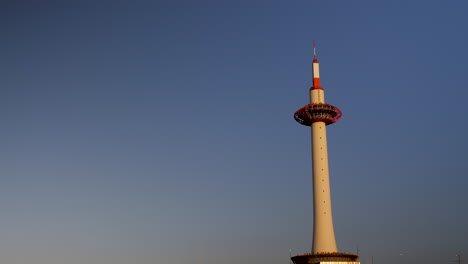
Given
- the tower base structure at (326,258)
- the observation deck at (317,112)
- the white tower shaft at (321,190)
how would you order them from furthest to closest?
the observation deck at (317,112), the white tower shaft at (321,190), the tower base structure at (326,258)

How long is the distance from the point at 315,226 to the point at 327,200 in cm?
817

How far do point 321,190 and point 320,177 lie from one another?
3.81m

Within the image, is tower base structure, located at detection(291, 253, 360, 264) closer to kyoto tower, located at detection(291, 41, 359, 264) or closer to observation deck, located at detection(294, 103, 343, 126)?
kyoto tower, located at detection(291, 41, 359, 264)

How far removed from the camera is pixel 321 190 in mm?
164125

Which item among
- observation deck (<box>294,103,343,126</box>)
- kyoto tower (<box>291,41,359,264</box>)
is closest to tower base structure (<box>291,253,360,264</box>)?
kyoto tower (<box>291,41,359,264</box>)

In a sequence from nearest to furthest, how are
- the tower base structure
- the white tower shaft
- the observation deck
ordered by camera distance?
the tower base structure < the white tower shaft < the observation deck

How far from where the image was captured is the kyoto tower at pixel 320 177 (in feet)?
517

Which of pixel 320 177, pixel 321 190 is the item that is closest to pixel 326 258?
pixel 321 190

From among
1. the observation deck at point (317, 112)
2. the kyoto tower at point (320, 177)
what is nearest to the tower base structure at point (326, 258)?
the kyoto tower at point (320, 177)

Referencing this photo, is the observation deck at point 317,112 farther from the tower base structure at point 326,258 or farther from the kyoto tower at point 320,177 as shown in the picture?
the tower base structure at point 326,258

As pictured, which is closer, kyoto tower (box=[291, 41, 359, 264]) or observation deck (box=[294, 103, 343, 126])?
kyoto tower (box=[291, 41, 359, 264])

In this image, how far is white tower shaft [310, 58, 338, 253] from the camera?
158750 millimetres

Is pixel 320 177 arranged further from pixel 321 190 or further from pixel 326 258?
pixel 326 258

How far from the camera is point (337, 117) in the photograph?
6929 inches
